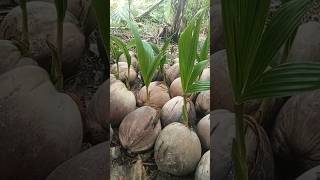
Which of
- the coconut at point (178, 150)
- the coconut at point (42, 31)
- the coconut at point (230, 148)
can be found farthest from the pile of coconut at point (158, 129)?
the coconut at point (42, 31)

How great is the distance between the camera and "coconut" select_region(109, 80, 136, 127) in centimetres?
141

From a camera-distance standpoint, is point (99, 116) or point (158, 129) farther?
point (158, 129)

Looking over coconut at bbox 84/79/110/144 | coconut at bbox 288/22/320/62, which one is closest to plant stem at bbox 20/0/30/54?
coconut at bbox 84/79/110/144

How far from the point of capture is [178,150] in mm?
1419

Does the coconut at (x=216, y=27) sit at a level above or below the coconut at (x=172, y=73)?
above

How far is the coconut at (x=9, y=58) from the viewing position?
1194mm

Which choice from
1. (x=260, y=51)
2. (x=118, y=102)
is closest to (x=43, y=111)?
(x=118, y=102)

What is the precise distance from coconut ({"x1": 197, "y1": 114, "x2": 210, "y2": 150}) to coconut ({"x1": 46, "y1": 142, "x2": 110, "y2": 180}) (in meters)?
0.35

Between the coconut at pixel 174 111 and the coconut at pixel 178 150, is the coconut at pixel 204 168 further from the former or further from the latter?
the coconut at pixel 174 111

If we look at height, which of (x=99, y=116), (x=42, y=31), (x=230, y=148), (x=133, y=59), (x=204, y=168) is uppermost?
(x=42, y=31)

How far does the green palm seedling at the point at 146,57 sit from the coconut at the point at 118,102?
0.27 ft

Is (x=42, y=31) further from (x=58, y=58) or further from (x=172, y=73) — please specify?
(x=172, y=73)

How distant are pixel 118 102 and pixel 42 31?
0.37m

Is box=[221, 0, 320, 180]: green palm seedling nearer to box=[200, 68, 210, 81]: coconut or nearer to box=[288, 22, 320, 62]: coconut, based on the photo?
box=[288, 22, 320, 62]: coconut
